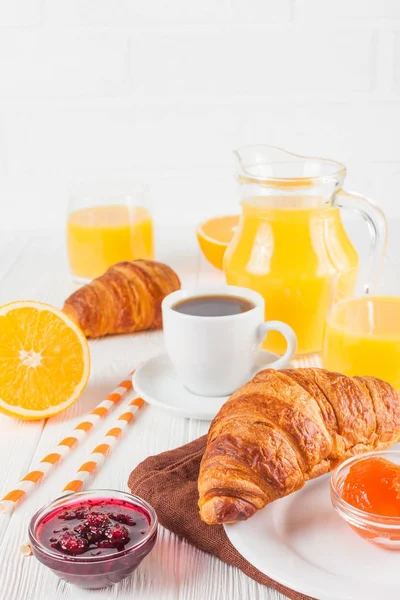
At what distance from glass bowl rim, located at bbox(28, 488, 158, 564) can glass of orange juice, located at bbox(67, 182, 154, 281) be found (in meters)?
1.20

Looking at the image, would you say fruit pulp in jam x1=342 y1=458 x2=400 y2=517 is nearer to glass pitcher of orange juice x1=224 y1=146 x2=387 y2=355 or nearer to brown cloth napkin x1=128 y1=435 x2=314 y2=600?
brown cloth napkin x1=128 y1=435 x2=314 y2=600

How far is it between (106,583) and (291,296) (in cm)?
85

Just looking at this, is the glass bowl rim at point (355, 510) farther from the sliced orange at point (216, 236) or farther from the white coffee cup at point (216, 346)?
the sliced orange at point (216, 236)

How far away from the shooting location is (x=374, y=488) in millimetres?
1094

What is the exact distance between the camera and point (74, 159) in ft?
10.3

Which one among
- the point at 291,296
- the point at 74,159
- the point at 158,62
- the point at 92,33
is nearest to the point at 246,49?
the point at 158,62

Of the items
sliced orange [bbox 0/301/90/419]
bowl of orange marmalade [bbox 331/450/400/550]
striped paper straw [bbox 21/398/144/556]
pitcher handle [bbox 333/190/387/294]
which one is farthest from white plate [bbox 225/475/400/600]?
pitcher handle [bbox 333/190/387/294]

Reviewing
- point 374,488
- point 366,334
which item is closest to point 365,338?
point 366,334

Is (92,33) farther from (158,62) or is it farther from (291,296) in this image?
(291,296)

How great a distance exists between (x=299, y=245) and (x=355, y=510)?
0.80 meters

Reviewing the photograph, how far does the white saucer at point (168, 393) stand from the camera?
1.51 meters

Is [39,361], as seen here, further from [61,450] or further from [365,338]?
[365,338]

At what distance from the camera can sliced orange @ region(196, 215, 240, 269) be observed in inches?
91.1

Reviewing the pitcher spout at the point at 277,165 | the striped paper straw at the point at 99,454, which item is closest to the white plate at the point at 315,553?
the striped paper straw at the point at 99,454
